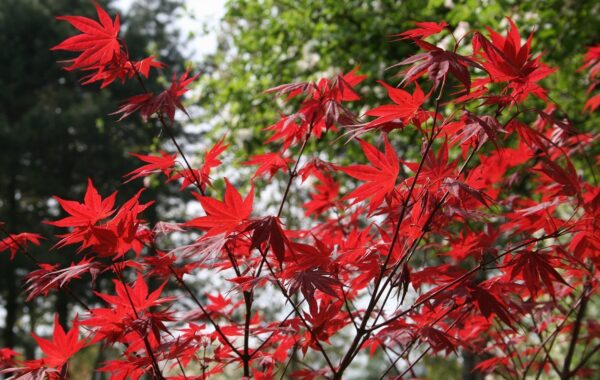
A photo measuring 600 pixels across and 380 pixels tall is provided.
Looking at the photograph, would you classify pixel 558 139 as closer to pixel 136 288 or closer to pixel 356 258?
pixel 356 258

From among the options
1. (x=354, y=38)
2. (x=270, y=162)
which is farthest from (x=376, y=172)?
(x=354, y=38)

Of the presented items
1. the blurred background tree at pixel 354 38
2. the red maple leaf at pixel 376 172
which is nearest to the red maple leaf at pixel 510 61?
the red maple leaf at pixel 376 172

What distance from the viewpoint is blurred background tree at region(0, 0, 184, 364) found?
46.7 feet

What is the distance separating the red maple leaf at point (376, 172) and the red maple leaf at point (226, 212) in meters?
0.25

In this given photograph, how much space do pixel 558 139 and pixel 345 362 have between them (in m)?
1.48

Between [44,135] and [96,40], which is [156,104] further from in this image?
[44,135]

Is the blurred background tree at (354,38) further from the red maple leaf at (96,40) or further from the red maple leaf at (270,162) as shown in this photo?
the red maple leaf at (96,40)

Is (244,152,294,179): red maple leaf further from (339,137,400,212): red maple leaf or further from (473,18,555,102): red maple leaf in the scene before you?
(473,18,555,102): red maple leaf

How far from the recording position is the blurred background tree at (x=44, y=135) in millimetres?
14234

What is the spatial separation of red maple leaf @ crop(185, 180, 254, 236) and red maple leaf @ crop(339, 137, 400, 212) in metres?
0.25

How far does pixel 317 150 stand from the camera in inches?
249

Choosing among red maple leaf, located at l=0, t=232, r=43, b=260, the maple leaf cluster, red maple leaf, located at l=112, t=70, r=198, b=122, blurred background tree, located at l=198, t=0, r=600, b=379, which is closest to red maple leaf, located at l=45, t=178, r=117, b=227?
the maple leaf cluster

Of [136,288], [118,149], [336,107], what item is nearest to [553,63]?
[336,107]

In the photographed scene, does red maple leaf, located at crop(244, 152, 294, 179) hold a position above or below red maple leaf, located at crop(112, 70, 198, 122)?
below
